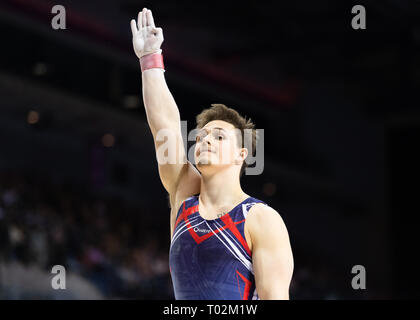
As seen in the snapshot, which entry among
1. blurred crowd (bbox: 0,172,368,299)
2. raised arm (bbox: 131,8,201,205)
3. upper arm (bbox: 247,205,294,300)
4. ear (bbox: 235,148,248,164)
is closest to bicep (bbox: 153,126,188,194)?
raised arm (bbox: 131,8,201,205)

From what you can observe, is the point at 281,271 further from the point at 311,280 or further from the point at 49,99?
the point at 311,280

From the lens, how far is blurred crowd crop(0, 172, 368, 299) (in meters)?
8.81

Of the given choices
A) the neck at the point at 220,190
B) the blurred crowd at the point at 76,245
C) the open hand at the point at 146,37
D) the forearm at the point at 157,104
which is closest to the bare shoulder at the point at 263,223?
the neck at the point at 220,190

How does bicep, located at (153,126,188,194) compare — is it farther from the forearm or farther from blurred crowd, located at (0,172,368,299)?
blurred crowd, located at (0,172,368,299)

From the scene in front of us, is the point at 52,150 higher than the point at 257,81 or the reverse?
the reverse

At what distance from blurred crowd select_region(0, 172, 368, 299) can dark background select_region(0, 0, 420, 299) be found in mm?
33

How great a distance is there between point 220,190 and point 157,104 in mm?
603

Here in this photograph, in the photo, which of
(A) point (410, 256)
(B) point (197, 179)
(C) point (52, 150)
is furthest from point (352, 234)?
(B) point (197, 179)

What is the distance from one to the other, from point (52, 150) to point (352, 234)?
32.8 ft

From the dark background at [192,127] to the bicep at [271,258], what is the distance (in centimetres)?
614

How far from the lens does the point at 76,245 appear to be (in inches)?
399

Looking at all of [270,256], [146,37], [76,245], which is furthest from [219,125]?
[76,245]

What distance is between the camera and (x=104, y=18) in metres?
13.1
